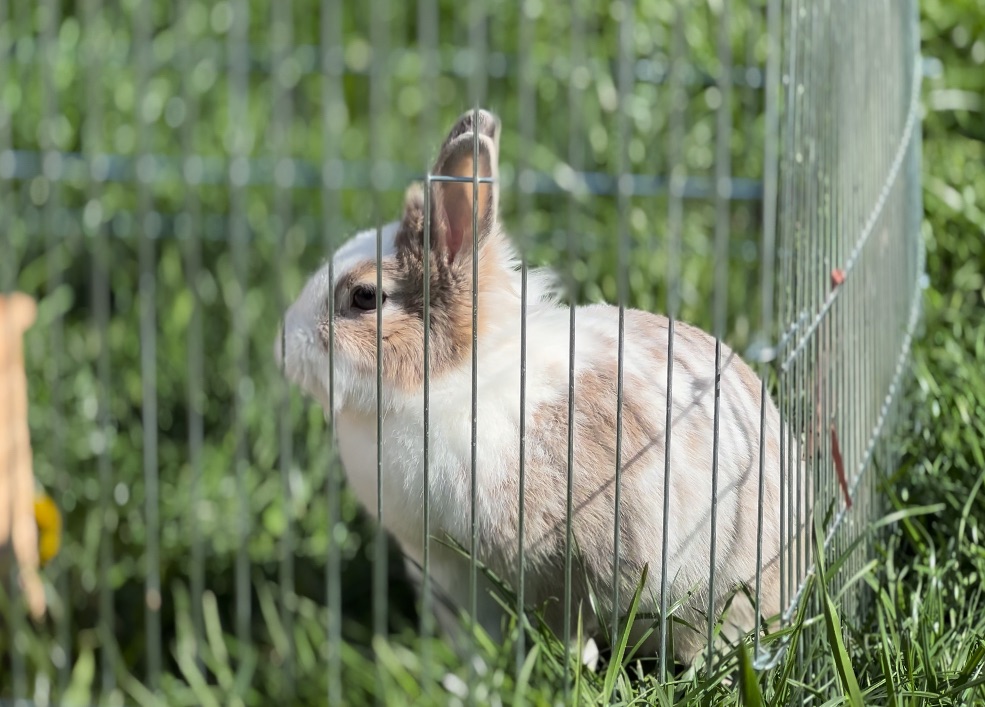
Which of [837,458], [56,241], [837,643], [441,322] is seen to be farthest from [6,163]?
[837,643]

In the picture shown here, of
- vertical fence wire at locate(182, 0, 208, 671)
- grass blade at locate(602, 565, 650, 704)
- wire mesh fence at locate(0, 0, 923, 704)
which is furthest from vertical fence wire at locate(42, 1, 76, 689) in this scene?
grass blade at locate(602, 565, 650, 704)

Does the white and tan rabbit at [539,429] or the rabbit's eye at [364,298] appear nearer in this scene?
the white and tan rabbit at [539,429]

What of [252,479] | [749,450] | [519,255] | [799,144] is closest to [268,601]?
[252,479]

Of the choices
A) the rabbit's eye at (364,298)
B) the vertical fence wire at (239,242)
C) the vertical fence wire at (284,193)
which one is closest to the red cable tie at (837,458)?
the rabbit's eye at (364,298)

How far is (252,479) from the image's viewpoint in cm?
Result: 370

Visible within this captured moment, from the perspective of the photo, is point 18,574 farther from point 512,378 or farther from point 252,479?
point 512,378

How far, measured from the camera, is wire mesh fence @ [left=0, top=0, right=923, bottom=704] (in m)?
1.86

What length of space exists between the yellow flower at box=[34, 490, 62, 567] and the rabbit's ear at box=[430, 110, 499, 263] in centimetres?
185

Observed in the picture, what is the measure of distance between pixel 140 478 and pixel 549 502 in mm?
→ 2156

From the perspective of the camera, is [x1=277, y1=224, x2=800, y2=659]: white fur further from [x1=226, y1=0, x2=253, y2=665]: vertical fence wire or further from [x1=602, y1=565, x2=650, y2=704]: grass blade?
[x1=226, y1=0, x2=253, y2=665]: vertical fence wire

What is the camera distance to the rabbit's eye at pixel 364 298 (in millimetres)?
2105

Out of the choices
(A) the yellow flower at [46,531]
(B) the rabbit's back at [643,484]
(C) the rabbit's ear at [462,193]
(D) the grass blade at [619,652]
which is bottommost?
(A) the yellow flower at [46,531]

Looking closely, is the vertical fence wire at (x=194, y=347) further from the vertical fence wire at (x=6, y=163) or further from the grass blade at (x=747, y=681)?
the grass blade at (x=747, y=681)

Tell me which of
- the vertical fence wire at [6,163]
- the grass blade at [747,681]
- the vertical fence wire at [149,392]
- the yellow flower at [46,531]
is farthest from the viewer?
the vertical fence wire at [6,163]
